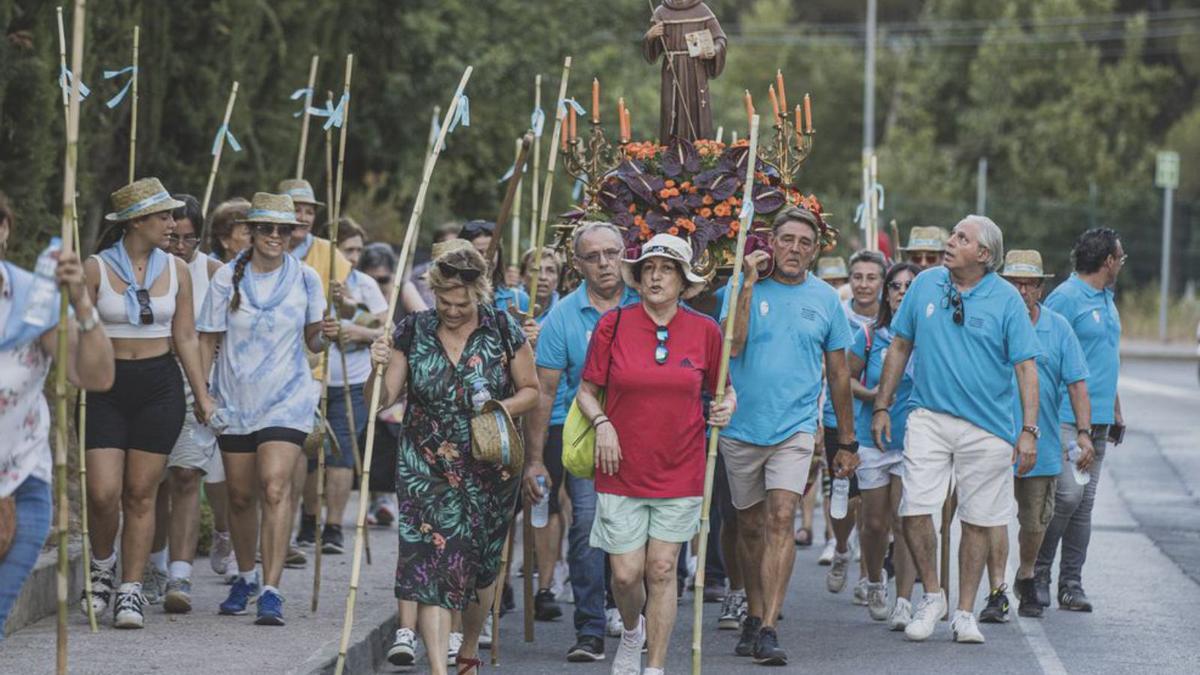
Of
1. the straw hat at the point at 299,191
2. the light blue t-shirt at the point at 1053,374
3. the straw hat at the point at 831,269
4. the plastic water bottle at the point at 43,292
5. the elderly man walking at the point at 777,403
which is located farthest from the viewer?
the straw hat at the point at 831,269

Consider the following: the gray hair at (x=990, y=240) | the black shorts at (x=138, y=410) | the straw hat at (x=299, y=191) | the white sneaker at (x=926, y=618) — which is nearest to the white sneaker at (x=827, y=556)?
the white sneaker at (x=926, y=618)

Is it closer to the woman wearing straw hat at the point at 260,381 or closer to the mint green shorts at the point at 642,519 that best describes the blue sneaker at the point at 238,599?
the woman wearing straw hat at the point at 260,381

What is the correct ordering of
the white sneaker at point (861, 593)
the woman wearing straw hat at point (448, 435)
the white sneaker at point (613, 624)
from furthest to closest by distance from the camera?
the white sneaker at point (861, 593) < the white sneaker at point (613, 624) < the woman wearing straw hat at point (448, 435)

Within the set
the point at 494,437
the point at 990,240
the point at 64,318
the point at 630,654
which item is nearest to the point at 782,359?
the point at 990,240

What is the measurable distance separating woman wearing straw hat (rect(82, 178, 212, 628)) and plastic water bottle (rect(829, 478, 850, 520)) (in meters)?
3.51

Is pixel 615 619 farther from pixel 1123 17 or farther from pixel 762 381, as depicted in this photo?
pixel 1123 17

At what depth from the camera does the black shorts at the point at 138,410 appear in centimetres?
932

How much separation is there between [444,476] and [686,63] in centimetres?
394

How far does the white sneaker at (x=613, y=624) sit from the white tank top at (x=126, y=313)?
261 cm

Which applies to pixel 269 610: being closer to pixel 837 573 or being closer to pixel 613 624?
pixel 613 624

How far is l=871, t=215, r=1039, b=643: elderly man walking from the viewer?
10.2 m

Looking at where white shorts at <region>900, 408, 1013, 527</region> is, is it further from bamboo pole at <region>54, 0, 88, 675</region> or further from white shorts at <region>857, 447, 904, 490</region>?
bamboo pole at <region>54, 0, 88, 675</region>

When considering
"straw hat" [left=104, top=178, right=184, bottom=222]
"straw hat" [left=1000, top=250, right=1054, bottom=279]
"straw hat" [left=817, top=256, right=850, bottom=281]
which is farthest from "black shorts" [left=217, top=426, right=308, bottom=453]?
"straw hat" [left=817, top=256, right=850, bottom=281]

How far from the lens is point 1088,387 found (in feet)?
38.5
